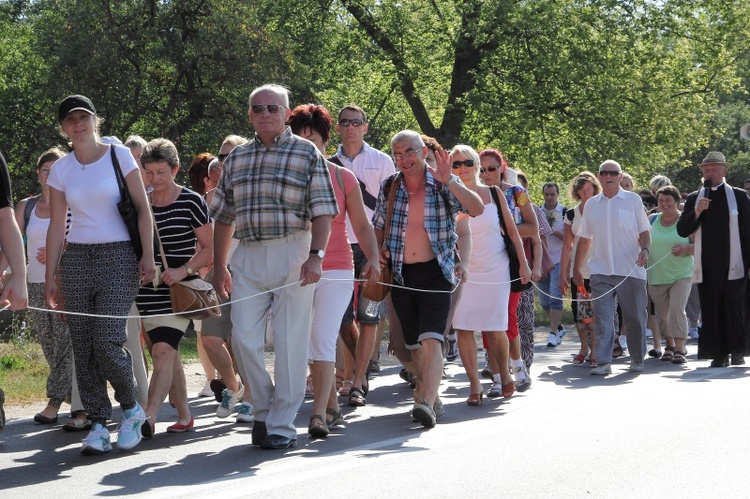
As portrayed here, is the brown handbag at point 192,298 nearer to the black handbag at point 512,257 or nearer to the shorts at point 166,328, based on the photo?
the shorts at point 166,328

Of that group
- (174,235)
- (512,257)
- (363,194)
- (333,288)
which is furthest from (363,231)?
(512,257)

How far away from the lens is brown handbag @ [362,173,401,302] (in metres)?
9.02

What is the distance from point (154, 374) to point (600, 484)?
3.19m

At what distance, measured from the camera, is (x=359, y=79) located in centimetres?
3303

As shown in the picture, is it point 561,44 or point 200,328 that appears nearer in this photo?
point 200,328

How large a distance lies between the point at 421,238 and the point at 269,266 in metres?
1.59

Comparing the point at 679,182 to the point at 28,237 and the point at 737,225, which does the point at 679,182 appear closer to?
the point at 737,225

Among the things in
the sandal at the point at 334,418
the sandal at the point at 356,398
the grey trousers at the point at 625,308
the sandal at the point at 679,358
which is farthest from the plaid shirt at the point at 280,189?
the sandal at the point at 679,358

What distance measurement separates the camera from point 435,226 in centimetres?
910

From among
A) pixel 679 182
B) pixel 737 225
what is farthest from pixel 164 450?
pixel 679 182

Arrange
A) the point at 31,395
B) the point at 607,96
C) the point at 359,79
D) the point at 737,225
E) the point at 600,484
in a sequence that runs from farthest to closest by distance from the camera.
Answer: the point at 359,79, the point at 607,96, the point at 737,225, the point at 31,395, the point at 600,484

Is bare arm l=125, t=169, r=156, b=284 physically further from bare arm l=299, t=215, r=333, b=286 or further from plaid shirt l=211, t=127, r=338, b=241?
bare arm l=299, t=215, r=333, b=286

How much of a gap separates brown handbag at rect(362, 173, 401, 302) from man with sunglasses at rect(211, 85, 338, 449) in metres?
1.04

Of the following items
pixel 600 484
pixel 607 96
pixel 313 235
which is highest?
pixel 607 96
